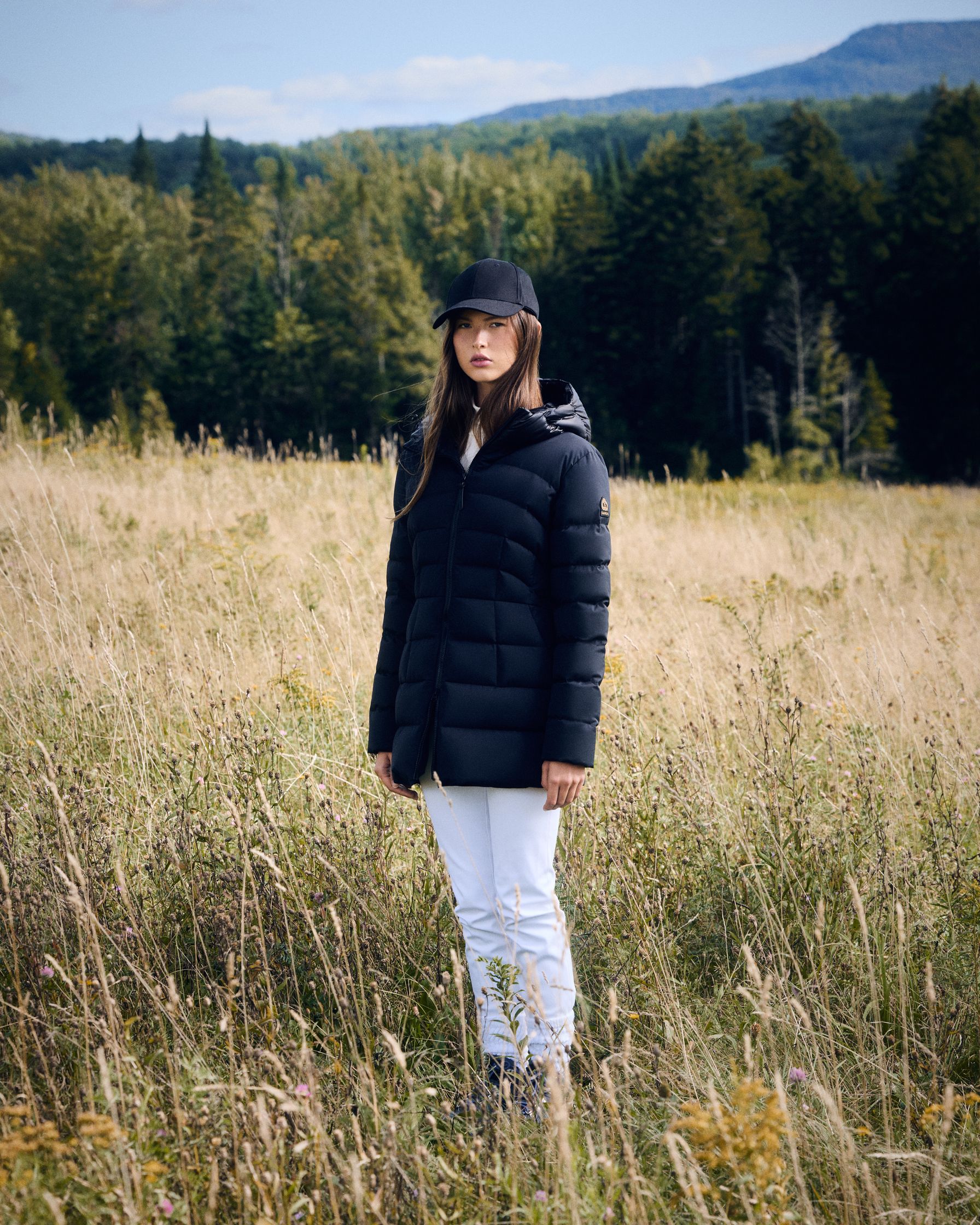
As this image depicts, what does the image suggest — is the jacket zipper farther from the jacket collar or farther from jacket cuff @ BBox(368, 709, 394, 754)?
jacket cuff @ BBox(368, 709, 394, 754)

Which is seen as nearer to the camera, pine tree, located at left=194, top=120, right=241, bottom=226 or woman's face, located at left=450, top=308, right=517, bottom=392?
woman's face, located at left=450, top=308, right=517, bottom=392

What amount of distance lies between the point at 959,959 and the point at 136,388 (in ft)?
151

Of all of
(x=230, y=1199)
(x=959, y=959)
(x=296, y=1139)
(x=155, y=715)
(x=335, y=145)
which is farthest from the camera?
(x=335, y=145)

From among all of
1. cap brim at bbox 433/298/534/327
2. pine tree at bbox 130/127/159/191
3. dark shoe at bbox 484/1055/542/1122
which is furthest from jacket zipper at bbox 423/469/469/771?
pine tree at bbox 130/127/159/191

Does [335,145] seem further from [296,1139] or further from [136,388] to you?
[296,1139]

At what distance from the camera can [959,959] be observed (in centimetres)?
252

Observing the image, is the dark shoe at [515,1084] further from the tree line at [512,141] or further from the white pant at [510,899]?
the tree line at [512,141]

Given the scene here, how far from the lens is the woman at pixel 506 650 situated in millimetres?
2080

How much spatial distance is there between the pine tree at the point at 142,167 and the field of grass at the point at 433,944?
73.0 meters

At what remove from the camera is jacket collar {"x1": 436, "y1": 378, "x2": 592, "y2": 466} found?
84.6 inches

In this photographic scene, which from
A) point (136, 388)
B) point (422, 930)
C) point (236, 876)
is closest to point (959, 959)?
point (422, 930)

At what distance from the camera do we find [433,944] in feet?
8.54

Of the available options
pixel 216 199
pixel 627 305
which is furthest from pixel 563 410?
pixel 216 199

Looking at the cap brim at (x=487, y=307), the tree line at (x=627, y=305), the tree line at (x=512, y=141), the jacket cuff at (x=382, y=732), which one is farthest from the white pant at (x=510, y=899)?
the tree line at (x=512, y=141)
